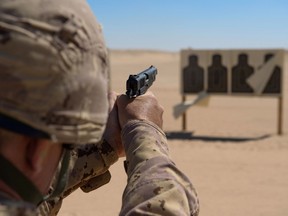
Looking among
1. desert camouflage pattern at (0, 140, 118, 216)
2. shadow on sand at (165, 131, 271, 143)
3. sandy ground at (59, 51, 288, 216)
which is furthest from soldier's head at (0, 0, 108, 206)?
shadow on sand at (165, 131, 271, 143)

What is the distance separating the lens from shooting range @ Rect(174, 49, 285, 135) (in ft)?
37.0

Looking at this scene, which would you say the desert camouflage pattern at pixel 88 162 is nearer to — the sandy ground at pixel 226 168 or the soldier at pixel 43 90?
the soldier at pixel 43 90

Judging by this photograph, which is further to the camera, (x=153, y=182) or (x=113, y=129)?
(x=113, y=129)

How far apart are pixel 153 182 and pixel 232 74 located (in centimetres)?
1037

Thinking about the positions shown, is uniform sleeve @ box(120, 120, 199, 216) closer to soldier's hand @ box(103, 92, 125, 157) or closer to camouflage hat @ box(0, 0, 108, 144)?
soldier's hand @ box(103, 92, 125, 157)

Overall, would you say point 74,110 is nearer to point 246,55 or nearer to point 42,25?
point 42,25

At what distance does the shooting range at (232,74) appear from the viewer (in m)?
11.3

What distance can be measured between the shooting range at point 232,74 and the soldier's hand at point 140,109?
32.0 feet

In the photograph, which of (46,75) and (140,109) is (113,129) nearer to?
(140,109)

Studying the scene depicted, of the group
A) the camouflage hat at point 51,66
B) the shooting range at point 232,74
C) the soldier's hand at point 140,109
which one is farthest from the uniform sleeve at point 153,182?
the shooting range at point 232,74

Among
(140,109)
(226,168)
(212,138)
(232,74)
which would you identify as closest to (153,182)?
(140,109)

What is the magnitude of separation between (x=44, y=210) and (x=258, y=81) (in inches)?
397

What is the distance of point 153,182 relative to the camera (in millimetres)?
1358

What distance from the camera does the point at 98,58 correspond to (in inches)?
43.7
